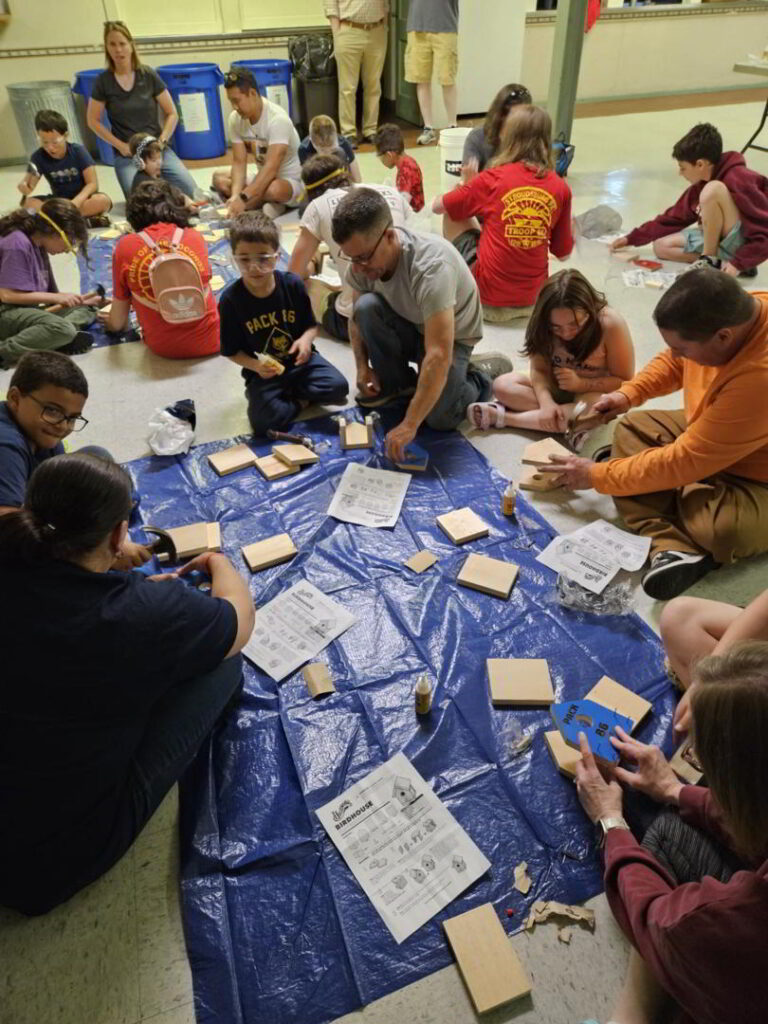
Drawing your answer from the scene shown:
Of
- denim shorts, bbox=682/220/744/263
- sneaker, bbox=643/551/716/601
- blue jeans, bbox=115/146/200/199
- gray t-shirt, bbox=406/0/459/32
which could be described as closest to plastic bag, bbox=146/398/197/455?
sneaker, bbox=643/551/716/601

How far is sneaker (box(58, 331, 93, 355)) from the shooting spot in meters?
3.59

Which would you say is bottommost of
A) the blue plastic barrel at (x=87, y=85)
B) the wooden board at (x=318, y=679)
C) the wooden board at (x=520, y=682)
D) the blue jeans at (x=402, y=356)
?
the wooden board at (x=318, y=679)

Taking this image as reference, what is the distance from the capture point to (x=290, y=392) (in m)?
3.01

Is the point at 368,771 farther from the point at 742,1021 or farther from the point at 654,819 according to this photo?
the point at 742,1021

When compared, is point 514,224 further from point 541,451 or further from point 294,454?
point 294,454

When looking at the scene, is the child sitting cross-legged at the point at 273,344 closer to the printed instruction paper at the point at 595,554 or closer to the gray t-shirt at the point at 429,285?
the gray t-shirt at the point at 429,285

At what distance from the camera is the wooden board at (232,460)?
2.68 metres

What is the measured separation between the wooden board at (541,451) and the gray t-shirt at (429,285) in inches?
22.0

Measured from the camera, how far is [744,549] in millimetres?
2137

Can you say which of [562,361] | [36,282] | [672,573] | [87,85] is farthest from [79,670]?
[87,85]

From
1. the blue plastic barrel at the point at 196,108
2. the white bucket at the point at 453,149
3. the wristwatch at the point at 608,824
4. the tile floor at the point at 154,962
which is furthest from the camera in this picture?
the blue plastic barrel at the point at 196,108

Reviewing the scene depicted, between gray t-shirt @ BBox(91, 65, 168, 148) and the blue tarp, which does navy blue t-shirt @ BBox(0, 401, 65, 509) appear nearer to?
the blue tarp

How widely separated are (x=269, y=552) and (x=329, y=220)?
1.85 m

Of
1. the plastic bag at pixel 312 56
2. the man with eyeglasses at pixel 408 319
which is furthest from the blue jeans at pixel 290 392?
the plastic bag at pixel 312 56
